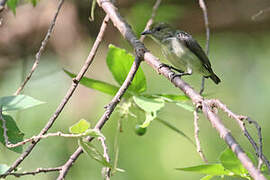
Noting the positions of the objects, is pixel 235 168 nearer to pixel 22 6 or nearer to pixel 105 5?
pixel 105 5

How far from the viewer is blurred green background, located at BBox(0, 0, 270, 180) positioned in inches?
135

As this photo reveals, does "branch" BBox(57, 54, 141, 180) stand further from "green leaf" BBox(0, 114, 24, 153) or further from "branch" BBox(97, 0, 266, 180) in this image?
"green leaf" BBox(0, 114, 24, 153)

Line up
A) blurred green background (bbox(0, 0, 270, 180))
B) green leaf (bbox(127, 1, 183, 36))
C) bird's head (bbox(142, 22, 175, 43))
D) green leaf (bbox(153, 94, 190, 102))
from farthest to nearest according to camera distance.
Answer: blurred green background (bbox(0, 0, 270, 180))
green leaf (bbox(127, 1, 183, 36))
bird's head (bbox(142, 22, 175, 43))
green leaf (bbox(153, 94, 190, 102))

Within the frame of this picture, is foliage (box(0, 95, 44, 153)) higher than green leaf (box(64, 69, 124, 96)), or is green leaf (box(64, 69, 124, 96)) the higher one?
green leaf (box(64, 69, 124, 96))

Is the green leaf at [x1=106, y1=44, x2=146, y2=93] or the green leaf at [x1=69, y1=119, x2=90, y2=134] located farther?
the green leaf at [x1=106, y1=44, x2=146, y2=93]

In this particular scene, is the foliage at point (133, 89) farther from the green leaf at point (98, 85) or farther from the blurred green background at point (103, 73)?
the blurred green background at point (103, 73)

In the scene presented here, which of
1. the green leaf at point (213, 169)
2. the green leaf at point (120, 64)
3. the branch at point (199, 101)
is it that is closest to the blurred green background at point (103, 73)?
the branch at point (199, 101)

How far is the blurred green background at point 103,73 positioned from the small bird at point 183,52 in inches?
16.4

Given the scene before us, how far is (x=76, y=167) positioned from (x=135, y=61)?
226 centimetres

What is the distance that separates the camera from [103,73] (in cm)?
408

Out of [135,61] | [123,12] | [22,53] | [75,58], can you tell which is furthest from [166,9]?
[135,61]

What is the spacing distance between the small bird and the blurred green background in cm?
42

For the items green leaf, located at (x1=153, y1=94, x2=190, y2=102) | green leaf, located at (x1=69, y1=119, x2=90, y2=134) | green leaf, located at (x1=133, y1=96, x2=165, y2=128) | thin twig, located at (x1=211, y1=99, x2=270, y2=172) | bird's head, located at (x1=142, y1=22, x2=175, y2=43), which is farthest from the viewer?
bird's head, located at (x1=142, y1=22, x2=175, y2=43)

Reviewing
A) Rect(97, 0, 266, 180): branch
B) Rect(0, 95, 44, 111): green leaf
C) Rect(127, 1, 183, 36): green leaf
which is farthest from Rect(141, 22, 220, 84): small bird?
Rect(0, 95, 44, 111): green leaf
